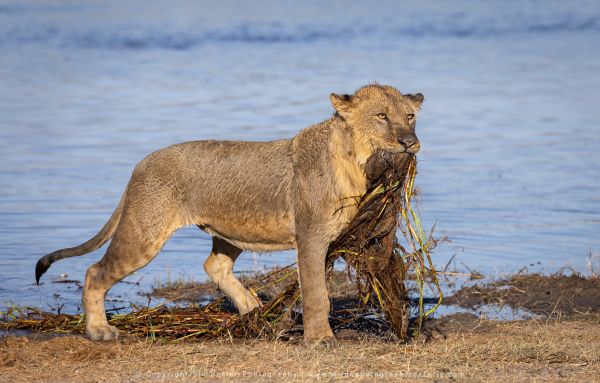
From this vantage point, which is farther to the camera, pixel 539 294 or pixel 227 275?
pixel 539 294

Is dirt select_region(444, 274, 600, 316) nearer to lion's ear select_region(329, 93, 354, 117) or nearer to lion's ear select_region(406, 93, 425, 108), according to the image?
lion's ear select_region(406, 93, 425, 108)

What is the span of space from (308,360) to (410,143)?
178 cm

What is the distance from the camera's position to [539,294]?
36.8 feet

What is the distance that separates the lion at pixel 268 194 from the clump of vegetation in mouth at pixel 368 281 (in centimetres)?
15

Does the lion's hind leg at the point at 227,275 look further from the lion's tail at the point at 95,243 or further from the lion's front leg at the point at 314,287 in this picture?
the lion's front leg at the point at 314,287

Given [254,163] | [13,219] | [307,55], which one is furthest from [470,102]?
[254,163]

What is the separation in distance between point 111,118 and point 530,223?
11.7 metres

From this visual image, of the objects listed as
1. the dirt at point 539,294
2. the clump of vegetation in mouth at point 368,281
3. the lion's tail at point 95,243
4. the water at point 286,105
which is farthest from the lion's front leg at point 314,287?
the dirt at point 539,294

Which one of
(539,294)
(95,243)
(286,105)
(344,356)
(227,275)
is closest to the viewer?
(344,356)

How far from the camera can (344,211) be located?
8.92 meters

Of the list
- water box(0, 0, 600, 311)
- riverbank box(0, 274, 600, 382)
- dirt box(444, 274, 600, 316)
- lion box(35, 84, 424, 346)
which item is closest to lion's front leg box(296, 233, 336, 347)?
lion box(35, 84, 424, 346)

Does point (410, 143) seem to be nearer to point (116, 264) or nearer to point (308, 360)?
point (308, 360)

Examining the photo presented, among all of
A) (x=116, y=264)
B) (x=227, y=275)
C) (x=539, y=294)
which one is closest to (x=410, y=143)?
(x=227, y=275)

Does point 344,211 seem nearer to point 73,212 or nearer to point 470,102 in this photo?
point 73,212
